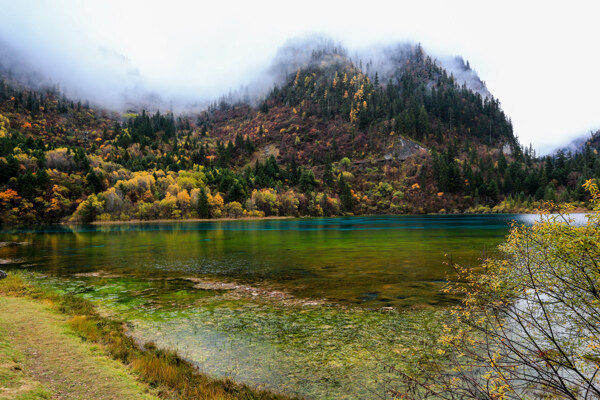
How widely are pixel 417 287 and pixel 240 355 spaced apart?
16100mm

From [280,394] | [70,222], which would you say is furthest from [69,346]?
[70,222]

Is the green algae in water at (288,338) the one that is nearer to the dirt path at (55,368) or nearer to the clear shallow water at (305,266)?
the dirt path at (55,368)

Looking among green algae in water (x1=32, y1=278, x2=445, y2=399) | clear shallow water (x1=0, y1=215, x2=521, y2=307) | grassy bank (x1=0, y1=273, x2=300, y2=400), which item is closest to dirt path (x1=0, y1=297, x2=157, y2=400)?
grassy bank (x1=0, y1=273, x2=300, y2=400)

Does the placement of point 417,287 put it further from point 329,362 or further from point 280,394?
point 280,394

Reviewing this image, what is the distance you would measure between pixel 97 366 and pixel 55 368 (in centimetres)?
120

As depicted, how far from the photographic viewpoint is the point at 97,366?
10.9 metres

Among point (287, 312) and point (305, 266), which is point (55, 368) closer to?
point (287, 312)

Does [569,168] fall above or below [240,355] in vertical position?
above

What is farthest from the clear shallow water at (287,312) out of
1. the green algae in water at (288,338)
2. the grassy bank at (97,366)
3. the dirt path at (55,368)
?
the dirt path at (55,368)

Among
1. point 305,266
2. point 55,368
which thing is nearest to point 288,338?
point 55,368

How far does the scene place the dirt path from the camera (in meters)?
8.74

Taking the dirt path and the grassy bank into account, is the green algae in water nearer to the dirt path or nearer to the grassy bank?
the grassy bank

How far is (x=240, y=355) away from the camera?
43.2 feet

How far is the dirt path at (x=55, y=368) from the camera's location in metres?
8.74
